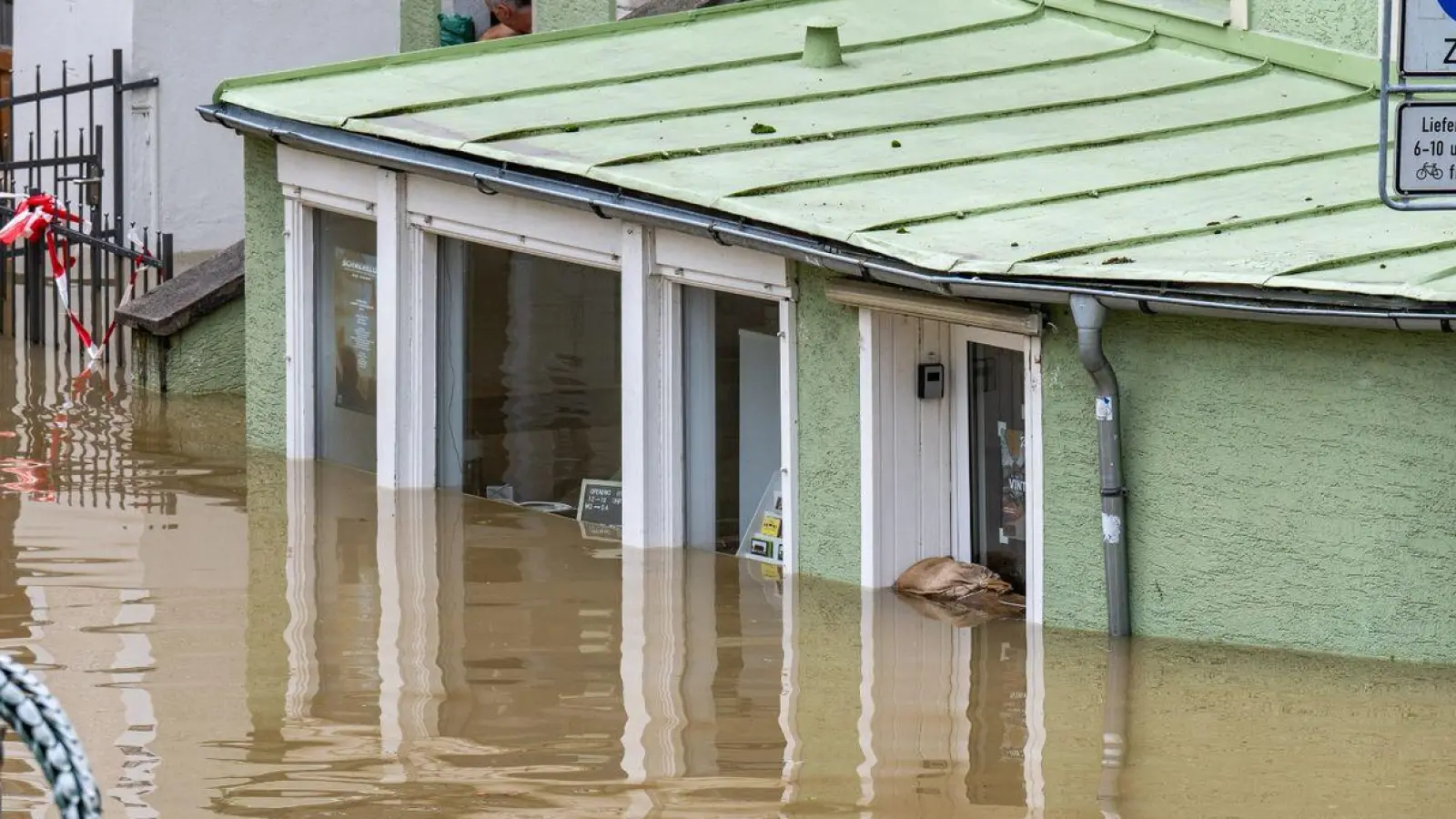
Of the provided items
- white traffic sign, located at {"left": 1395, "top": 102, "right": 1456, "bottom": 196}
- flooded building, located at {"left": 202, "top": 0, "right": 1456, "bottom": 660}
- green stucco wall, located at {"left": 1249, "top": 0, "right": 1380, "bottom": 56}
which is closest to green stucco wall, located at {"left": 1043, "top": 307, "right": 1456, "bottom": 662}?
flooded building, located at {"left": 202, "top": 0, "right": 1456, "bottom": 660}

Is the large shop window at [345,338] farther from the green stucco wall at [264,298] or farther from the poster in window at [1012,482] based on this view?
the poster in window at [1012,482]

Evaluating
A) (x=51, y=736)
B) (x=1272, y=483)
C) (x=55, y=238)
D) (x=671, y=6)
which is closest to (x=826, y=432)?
(x=1272, y=483)

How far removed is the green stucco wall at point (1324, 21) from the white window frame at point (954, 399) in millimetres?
2812

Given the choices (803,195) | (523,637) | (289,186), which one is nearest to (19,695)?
(523,637)

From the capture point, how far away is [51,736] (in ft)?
14.8

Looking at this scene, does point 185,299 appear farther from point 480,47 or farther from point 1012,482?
point 1012,482

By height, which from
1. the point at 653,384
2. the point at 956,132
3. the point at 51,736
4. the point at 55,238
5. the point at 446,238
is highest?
the point at 55,238

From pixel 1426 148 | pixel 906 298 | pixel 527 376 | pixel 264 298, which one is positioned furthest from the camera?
pixel 264 298

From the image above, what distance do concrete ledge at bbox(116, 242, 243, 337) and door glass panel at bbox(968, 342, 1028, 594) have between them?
7.43m

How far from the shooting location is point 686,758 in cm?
875

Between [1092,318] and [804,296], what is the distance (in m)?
2.04

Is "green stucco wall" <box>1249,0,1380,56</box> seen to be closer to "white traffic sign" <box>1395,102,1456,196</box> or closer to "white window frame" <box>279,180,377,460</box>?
"white traffic sign" <box>1395,102,1456,196</box>

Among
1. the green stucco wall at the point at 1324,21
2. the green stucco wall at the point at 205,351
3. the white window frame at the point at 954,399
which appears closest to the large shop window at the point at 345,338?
the green stucco wall at the point at 205,351

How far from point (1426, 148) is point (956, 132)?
16.4ft
